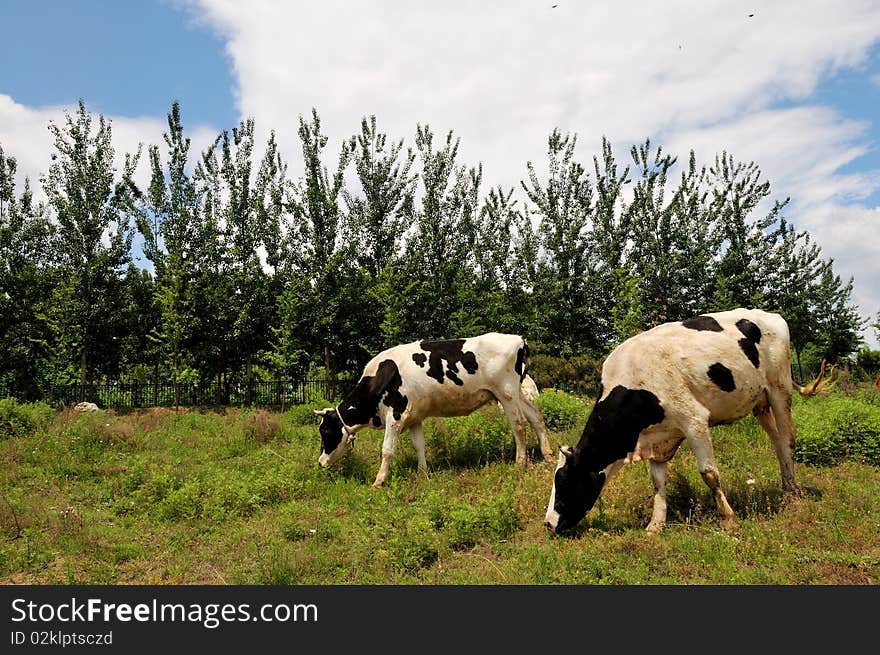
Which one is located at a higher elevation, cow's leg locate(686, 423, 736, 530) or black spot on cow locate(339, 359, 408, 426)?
black spot on cow locate(339, 359, 408, 426)

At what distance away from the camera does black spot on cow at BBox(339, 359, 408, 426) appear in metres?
11.1

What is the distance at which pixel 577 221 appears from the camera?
98.7 feet

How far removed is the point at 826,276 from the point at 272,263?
104ft

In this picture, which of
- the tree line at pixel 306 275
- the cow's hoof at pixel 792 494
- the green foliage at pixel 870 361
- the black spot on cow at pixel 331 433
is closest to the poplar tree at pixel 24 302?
the tree line at pixel 306 275

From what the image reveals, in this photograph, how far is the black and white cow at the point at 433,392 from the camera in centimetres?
1089

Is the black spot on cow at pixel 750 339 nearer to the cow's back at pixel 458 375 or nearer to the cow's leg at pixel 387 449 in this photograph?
the cow's back at pixel 458 375

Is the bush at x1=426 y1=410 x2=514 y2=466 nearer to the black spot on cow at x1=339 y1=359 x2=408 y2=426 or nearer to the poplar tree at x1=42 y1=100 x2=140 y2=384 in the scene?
the black spot on cow at x1=339 y1=359 x2=408 y2=426

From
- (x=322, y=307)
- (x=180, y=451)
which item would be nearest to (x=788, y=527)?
(x=180, y=451)

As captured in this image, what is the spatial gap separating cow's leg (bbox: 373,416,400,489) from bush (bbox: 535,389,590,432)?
176 inches

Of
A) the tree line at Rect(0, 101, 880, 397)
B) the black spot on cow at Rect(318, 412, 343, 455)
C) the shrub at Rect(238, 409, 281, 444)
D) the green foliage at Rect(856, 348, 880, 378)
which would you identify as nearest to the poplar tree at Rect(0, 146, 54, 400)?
the tree line at Rect(0, 101, 880, 397)

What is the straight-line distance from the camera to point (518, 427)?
10.7 meters

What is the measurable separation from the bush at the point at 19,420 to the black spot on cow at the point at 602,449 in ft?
43.6

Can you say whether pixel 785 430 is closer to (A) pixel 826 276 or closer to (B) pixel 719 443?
(B) pixel 719 443

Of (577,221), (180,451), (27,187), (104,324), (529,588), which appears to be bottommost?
(529,588)
